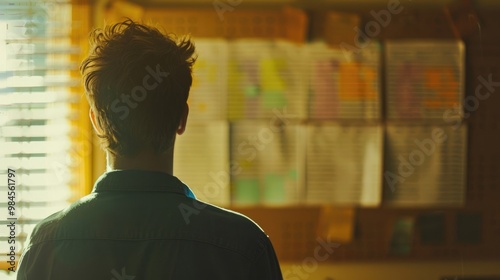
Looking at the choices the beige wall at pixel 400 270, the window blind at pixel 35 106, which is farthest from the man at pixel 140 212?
the beige wall at pixel 400 270

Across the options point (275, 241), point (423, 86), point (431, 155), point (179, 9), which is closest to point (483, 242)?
point (431, 155)

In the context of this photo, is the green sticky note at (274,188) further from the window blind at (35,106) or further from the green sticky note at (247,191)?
the window blind at (35,106)

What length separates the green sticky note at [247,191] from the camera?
2025 millimetres

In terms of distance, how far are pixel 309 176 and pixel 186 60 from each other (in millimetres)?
1157

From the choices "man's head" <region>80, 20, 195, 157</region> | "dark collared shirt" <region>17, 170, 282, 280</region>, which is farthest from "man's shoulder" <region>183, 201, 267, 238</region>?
"man's head" <region>80, 20, 195, 157</region>

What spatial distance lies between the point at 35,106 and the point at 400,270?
4.36ft

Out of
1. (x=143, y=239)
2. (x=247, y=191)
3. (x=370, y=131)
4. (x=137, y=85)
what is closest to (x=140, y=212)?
(x=143, y=239)

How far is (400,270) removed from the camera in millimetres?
2057

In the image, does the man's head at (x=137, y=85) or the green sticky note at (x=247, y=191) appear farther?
the green sticky note at (x=247, y=191)

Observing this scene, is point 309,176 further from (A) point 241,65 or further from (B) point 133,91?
(B) point 133,91

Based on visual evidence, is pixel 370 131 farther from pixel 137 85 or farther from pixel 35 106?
pixel 137 85

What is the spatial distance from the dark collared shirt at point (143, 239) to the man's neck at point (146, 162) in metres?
0.04

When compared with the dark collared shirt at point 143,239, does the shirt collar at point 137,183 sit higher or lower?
higher

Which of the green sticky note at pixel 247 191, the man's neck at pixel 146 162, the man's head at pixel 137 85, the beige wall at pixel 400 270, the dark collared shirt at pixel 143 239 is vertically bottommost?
the beige wall at pixel 400 270
